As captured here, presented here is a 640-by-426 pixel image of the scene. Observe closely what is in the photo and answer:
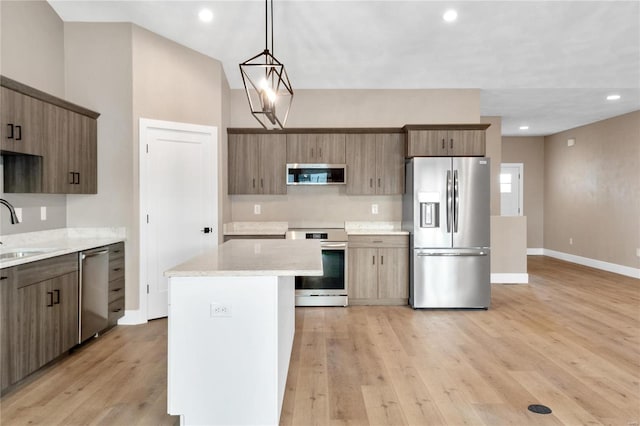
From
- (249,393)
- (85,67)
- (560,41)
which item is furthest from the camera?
(560,41)

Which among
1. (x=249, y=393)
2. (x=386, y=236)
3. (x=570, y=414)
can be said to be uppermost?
(x=386, y=236)

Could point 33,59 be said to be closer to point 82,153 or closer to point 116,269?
point 82,153

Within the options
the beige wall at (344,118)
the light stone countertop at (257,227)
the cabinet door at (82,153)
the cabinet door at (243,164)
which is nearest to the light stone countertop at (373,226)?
the beige wall at (344,118)

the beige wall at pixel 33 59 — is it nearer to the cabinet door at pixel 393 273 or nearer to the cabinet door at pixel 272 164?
the cabinet door at pixel 272 164

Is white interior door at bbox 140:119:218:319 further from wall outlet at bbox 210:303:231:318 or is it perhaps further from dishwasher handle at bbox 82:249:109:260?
wall outlet at bbox 210:303:231:318

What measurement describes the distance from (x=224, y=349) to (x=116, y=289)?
2.40 meters

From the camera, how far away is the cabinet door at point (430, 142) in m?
4.98

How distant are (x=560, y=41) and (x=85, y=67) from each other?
16.8 feet

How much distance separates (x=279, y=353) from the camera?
2.29 metres

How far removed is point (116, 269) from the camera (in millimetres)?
4027

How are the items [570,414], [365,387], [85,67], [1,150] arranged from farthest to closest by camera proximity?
[85,67], [1,150], [365,387], [570,414]

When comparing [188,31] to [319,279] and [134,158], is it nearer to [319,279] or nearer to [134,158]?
[134,158]

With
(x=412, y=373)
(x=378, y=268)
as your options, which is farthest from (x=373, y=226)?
(x=412, y=373)

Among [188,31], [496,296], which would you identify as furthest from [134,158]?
[496,296]
